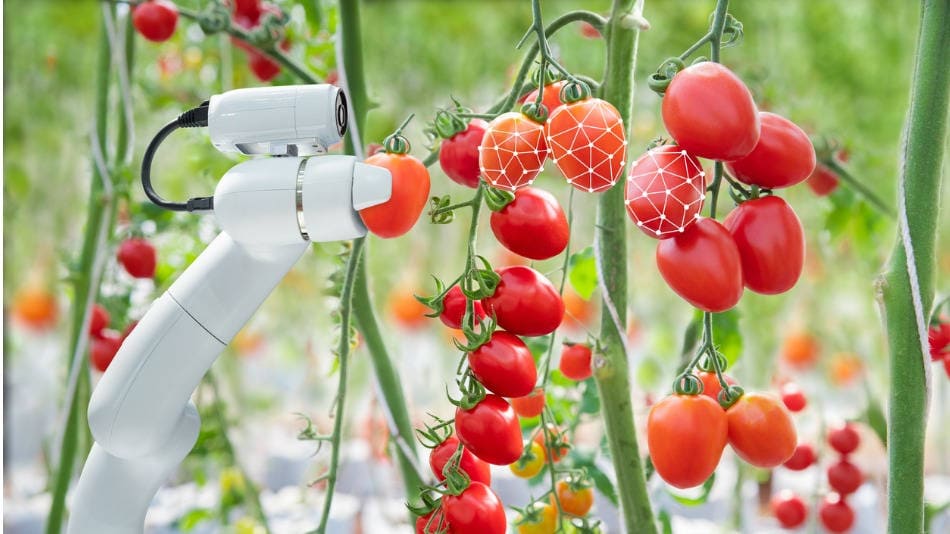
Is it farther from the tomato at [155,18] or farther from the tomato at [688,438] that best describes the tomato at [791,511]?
the tomato at [155,18]

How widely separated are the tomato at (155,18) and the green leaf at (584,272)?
40cm

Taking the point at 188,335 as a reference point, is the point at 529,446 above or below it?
below

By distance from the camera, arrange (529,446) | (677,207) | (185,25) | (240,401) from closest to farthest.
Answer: (677,207), (529,446), (185,25), (240,401)

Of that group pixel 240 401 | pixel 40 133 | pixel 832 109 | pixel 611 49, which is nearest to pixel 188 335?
pixel 611 49

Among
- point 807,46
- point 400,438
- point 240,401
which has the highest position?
point 807,46

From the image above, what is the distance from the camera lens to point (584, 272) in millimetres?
562

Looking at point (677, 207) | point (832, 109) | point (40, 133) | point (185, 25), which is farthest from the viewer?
point (40, 133)

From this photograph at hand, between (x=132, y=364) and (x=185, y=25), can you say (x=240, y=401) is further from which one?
(x=132, y=364)

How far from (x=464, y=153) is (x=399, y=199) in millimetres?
46

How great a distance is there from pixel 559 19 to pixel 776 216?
5.6 inches

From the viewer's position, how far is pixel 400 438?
55cm

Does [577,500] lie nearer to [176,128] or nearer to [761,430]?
[761,430]

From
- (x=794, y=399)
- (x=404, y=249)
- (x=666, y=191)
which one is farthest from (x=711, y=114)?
(x=404, y=249)

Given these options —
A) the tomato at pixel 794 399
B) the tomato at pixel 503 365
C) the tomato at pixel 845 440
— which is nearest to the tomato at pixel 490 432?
the tomato at pixel 503 365
